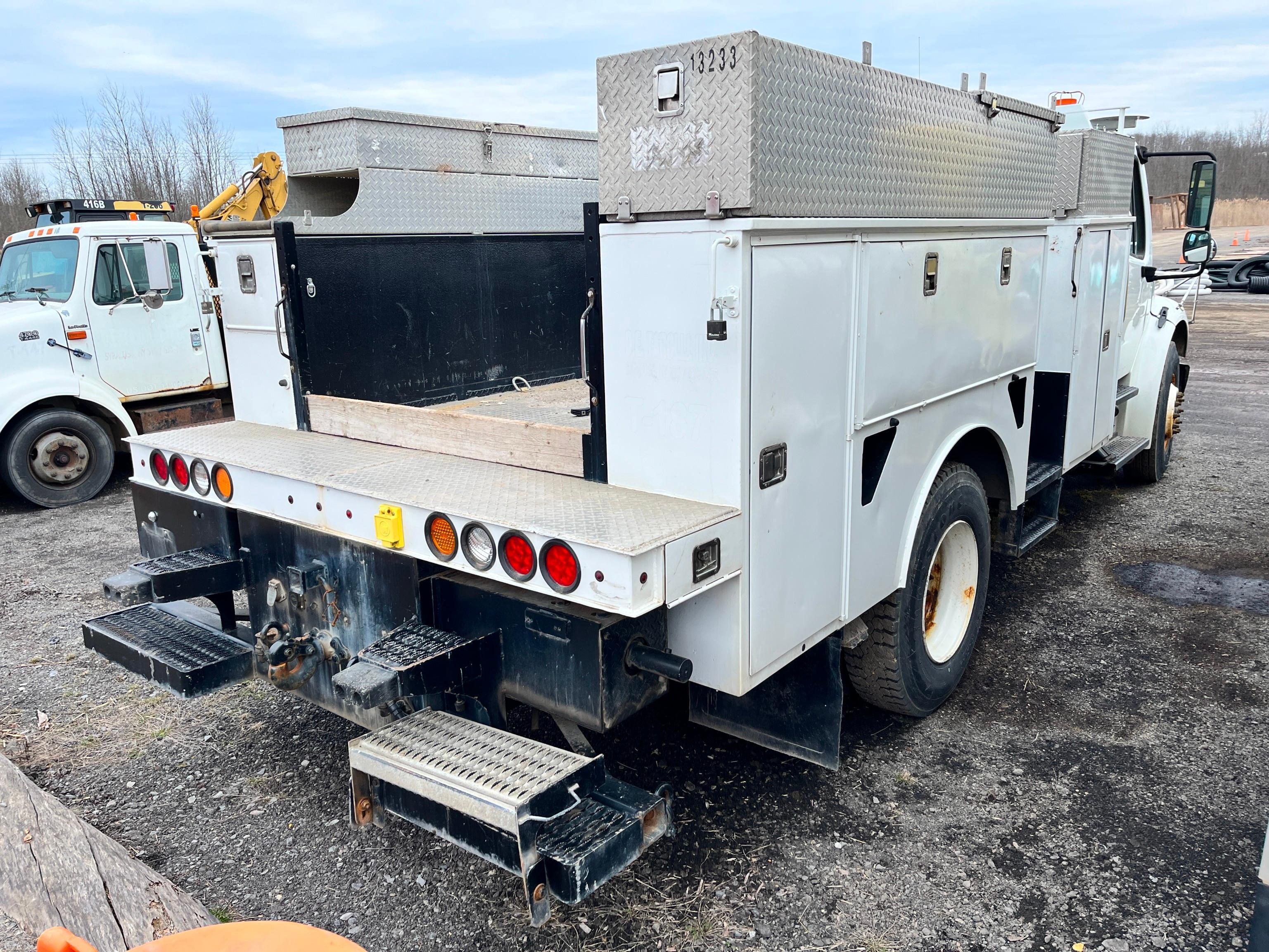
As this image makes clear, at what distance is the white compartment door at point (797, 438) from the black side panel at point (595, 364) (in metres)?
0.49

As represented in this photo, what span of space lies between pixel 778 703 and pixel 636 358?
1.30 meters

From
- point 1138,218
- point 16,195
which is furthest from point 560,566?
point 16,195

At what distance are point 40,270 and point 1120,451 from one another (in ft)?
28.8

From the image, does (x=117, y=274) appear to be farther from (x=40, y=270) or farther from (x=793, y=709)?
(x=793, y=709)

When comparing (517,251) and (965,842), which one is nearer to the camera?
(965,842)

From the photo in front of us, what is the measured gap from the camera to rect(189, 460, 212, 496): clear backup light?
340 centimetres

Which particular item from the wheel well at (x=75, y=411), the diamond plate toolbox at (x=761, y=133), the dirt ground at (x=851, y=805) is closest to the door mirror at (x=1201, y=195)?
the dirt ground at (x=851, y=805)

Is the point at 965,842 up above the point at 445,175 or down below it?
below

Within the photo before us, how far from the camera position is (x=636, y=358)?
8.79 feet

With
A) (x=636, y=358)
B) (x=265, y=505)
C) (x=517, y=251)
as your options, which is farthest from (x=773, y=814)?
(x=517, y=251)

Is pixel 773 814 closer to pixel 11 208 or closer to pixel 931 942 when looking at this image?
pixel 931 942

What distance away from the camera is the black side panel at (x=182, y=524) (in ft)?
11.5

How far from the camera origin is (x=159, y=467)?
3641mm

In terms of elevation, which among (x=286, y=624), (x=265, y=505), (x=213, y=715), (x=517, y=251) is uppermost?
(x=517, y=251)
